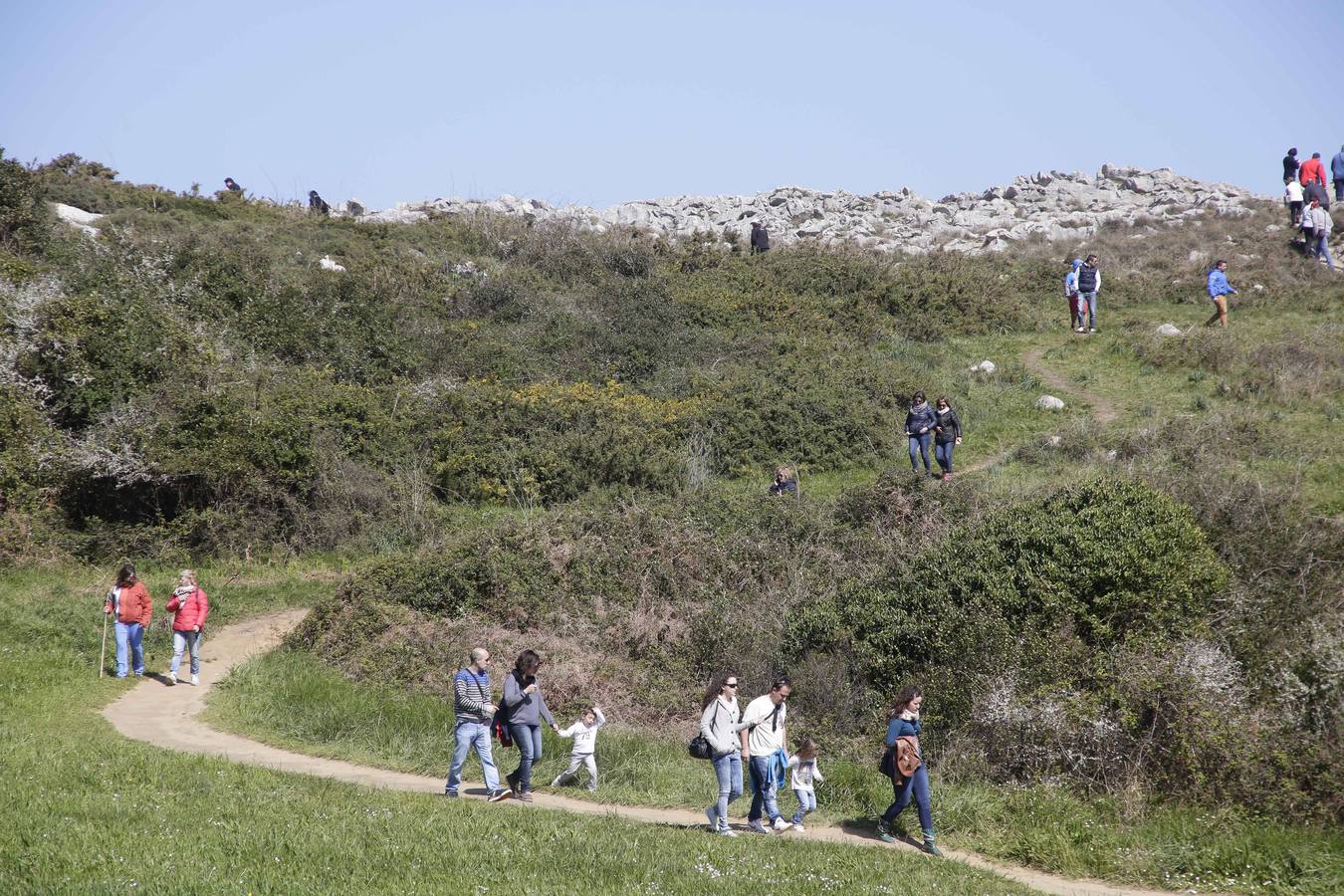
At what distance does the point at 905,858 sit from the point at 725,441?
14913 mm

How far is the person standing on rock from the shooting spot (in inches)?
442

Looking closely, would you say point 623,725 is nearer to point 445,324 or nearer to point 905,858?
point 905,858

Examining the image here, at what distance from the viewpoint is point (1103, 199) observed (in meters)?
51.1

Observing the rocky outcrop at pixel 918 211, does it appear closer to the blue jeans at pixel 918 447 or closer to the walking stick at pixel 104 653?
the blue jeans at pixel 918 447

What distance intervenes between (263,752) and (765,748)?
619cm

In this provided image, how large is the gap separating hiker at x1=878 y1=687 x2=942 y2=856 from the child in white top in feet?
2.31

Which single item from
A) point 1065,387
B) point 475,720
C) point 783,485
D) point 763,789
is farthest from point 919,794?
point 1065,387

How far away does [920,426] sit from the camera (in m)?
20.6

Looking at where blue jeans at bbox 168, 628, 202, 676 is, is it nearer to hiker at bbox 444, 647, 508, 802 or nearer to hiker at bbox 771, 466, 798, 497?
hiker at bbox 444, 647, 508, 802

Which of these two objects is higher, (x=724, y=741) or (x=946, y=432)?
(x=946, y=432)

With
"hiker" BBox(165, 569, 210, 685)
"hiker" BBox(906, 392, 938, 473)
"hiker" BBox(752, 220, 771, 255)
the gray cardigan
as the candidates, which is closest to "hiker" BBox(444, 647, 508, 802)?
the gray cardigan

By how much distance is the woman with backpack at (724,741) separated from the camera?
10.2 m

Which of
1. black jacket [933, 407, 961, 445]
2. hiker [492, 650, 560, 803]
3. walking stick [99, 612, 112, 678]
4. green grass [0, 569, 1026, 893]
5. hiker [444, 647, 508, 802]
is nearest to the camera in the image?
green grass [0, 569, 1026, 893]

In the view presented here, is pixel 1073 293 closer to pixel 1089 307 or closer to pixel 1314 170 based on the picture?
pixel 1089 307
